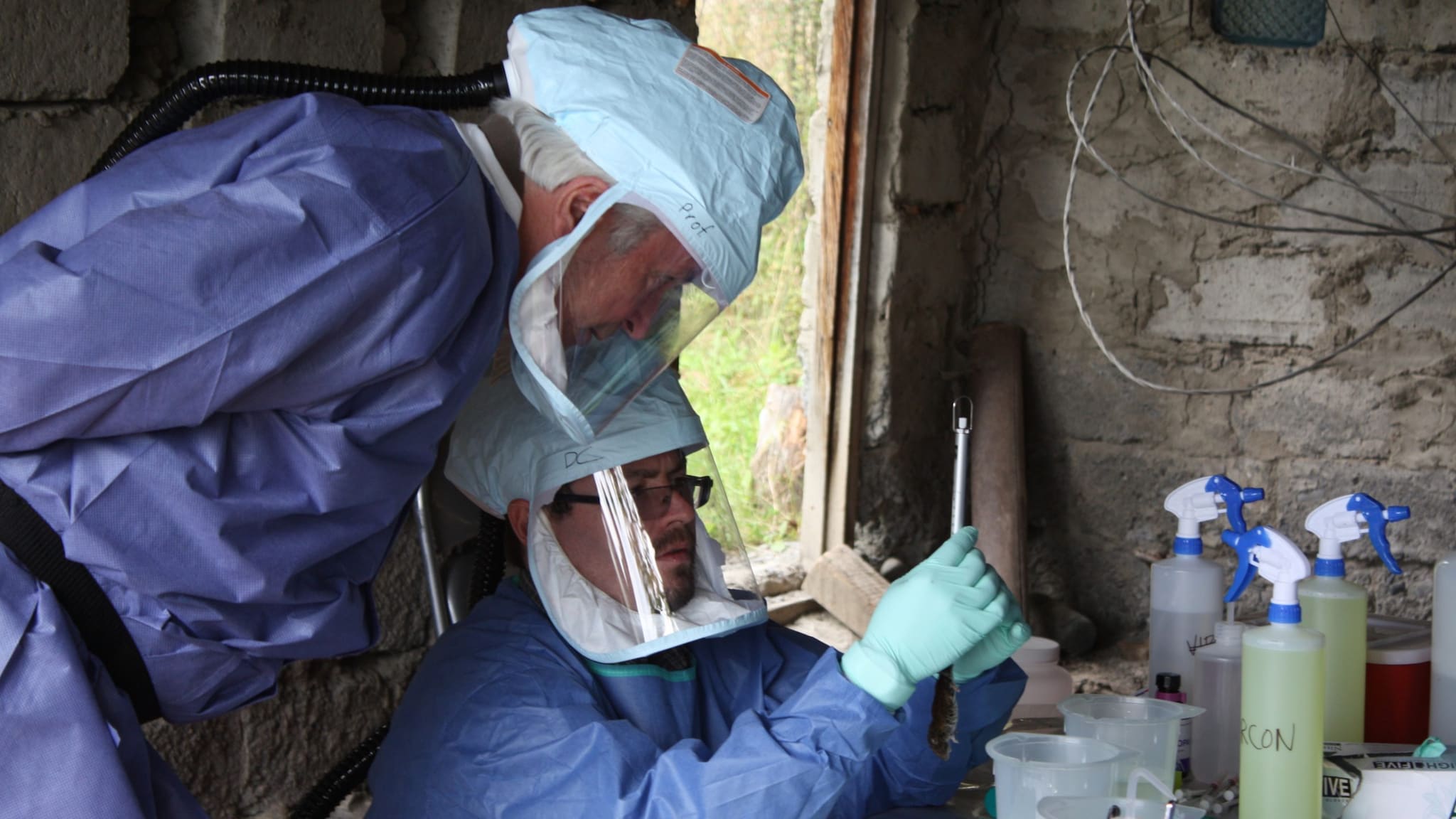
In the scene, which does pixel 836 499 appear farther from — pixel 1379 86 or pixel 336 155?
pixel 336 155

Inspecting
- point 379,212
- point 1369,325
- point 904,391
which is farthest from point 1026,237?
point 379,212

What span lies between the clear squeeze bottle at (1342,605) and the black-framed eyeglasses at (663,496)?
0.66 m

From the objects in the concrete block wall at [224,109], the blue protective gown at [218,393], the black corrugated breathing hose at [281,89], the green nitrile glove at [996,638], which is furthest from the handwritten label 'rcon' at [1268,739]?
the concrete block wall at [224,109]

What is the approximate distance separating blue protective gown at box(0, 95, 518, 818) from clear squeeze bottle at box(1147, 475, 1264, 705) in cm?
83

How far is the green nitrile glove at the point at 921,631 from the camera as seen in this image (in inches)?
53.5

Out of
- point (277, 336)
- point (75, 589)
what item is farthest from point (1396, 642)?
point (75, 589)

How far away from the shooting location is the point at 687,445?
1.60m

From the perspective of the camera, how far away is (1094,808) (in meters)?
1.14

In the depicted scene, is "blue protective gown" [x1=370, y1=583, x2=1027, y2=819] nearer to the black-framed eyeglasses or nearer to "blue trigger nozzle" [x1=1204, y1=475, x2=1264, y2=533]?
the black-framed eyeglasses

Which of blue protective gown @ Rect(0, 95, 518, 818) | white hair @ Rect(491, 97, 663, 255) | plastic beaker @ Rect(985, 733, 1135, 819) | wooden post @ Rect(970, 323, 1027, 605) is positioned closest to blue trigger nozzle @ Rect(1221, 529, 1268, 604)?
plastic beaker @ Rect(985, 733, 1135, 819)

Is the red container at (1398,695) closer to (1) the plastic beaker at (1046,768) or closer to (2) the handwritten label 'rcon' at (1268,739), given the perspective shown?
(2) the handwritten label 'rcon' at (1268,739)

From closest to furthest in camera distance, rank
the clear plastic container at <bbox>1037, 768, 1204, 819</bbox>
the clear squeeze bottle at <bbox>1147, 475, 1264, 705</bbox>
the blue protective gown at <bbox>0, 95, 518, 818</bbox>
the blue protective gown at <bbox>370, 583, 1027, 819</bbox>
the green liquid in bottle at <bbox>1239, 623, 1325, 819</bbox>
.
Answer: the blue protective gown at <bbox>0, 95, 518, 818</bbox> < the clear plastic container at <bbox>1037, 768, 1204, 819</bbox> < the green liquid in bottle at <bbox>1239, 623, 1325, 819</bbox> < the blue protective gown at <bbox>370, 583, 1027, 819</bbox> < the clear squeeze bottle at <bbox>1147, 475, 1264, 705</bbox>

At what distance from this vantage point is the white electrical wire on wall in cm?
298

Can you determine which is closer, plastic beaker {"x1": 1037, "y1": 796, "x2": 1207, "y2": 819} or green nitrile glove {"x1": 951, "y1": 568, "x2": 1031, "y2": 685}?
plastic beaker {"x1": 1037, "y1": 796, "x2": 1207, "y2": 819}
